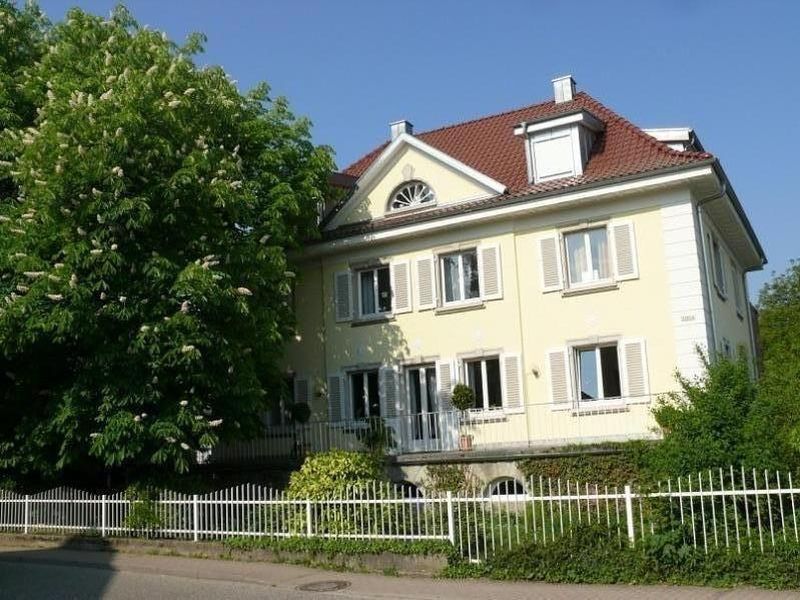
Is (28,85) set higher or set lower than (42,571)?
higher

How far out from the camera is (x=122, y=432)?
1535cm

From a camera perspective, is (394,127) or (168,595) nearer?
(168,595)

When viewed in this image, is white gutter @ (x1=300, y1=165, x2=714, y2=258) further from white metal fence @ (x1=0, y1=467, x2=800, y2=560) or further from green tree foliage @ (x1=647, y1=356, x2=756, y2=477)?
white metal fence @ (x1=0, y1=467, x2=800, y2=560)

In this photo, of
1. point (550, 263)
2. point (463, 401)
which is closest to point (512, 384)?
point (463, 401)

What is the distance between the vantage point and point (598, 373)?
18.5 m

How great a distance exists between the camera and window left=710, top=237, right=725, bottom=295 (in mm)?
20016

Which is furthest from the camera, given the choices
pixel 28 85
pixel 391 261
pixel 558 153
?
pixel 391 261

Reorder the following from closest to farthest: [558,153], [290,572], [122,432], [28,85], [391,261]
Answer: [290,572] → [122,432] → [28,85] → [558,153] → [391,261]

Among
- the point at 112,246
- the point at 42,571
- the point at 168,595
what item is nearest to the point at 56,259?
the point at 112,246

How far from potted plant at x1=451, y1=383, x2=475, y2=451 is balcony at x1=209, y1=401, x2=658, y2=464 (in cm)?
2

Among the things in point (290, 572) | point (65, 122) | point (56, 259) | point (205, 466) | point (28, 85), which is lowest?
point (290, 572)

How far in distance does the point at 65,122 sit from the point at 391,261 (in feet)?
27.3

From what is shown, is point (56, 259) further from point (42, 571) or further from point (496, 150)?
point (496, 150)

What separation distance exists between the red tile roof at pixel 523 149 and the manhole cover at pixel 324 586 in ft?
33.3
